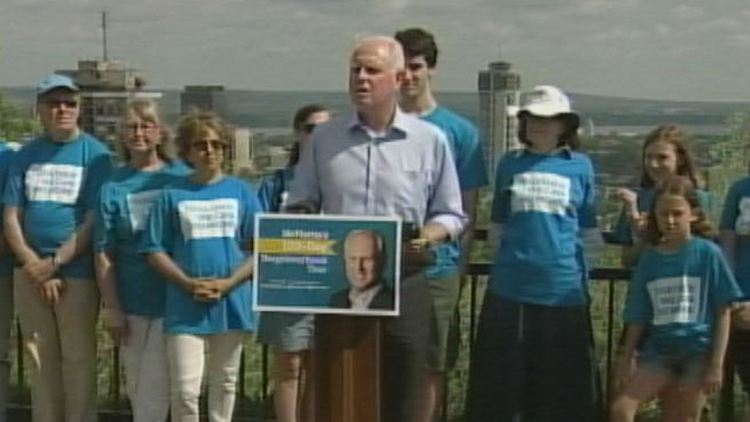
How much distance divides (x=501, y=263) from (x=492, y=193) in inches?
12.0

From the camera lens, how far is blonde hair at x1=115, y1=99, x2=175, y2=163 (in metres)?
6.14

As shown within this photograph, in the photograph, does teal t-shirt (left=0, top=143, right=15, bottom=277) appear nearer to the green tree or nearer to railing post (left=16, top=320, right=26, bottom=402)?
railing post (left=16, top=320, right=26, bottom=402)

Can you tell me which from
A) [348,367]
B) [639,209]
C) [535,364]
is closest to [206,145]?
[348,367]

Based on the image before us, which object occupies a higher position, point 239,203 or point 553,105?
point 553,105

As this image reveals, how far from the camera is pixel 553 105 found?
5719mm

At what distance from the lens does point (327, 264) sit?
4762mm

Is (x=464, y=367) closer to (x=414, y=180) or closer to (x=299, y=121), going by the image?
(x=299, y=121)

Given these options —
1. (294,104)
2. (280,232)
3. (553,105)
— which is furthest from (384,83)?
(294,104)

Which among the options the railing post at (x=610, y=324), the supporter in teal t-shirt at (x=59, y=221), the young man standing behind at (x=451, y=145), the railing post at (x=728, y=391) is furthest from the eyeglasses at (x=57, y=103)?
the railing post at (x=728, y=391)

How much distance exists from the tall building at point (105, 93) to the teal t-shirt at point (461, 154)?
1.33 metres

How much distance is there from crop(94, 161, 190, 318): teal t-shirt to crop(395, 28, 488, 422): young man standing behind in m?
1.04

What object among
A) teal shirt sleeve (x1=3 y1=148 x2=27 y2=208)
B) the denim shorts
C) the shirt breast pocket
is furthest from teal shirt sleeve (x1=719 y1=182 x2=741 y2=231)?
teal shirt sleeve (x1=3 y1=148 x2=27 y2=208)

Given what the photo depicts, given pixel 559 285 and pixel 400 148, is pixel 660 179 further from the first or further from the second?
pixel 400 148

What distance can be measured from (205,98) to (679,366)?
2.82m
